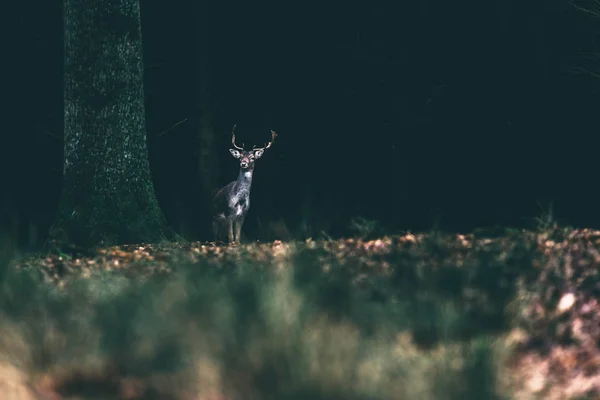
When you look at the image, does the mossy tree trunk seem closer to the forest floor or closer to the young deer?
the forest floor

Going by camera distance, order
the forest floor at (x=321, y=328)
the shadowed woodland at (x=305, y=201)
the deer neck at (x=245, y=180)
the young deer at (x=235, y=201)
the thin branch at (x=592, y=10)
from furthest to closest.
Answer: the thin branch at (x=592, y=10) → the deer neck at (x=245, y=180) → the young deer at (x=235, y=201) → the shadowed woodland at (x=305, y=201) → the forest floor at (x=321, y=328)

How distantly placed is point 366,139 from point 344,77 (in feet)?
4.18

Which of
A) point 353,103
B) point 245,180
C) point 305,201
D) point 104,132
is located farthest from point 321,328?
point 353,103

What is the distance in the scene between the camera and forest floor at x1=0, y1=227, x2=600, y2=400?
15.3 ft

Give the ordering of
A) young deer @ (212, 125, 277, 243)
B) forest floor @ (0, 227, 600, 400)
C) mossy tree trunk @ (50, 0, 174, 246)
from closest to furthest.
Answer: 1. forest floor @ (0, 227, 600, 400)
2. mossy tree trunk @ (50, 0, 174, 246)
3. young deer @ (212, 125, 277, 243)

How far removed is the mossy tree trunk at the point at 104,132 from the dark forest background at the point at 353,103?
6624 millimetres

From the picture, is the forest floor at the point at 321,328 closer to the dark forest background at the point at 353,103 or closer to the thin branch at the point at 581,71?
the thin branch at the point at 581,71

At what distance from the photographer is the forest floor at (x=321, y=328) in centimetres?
466

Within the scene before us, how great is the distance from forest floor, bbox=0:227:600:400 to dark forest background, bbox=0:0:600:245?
1103cm

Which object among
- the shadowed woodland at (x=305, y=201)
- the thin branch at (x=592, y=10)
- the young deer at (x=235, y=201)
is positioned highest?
the thin branch at (x=592, y=10)

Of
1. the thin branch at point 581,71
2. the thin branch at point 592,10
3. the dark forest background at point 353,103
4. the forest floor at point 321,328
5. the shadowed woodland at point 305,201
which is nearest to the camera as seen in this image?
the forest floor at point 321,328

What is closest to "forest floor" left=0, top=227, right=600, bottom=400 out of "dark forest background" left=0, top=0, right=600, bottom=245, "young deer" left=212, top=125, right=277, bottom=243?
"young deer" left=212, top=125, right=277, bottom=243

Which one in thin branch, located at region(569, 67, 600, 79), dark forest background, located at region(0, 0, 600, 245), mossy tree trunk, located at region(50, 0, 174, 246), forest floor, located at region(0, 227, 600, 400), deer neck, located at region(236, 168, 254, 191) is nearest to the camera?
forest floor, located at region(0, 227, 600, 400)

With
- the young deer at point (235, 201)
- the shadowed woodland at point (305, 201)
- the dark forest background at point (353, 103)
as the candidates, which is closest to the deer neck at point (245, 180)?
the young deer at point (235, 201)
